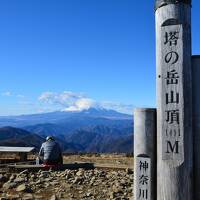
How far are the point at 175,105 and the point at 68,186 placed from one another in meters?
7.07

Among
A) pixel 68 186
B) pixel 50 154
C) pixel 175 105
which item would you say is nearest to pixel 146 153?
pixel 175 105

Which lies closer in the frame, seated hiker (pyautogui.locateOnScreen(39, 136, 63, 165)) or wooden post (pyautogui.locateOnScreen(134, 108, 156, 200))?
wooden post (pyautogui.locateOnScreen(134, 108, 156, 200))

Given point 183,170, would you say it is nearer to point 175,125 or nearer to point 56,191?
point 175,125

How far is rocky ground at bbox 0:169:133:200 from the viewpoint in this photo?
36.2ft

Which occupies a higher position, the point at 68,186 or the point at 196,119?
the point at 196,119

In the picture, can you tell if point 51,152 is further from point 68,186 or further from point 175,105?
point 175,105

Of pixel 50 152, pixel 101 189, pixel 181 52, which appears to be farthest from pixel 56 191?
pixel 181 52

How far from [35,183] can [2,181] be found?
57.3 inches

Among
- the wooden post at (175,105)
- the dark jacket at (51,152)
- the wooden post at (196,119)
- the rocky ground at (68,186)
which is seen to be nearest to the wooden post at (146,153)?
the wooden post at (175,105)

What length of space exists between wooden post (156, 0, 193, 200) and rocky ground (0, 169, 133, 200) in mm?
4851

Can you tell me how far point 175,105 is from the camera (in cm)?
588

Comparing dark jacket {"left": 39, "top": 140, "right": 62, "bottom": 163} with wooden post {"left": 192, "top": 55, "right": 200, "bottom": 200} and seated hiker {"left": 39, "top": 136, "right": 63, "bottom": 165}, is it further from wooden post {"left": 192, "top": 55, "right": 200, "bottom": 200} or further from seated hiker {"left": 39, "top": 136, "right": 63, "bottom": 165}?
wooden post {"left": 192, "top": 55, "right": 200, "bottom": 200}

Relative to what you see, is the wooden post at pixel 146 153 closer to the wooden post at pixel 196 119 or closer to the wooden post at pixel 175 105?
the wooden post at pixel 175 105

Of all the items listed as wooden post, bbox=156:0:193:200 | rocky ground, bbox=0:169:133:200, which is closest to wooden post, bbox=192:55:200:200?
wooden post, bbox=156:0:193:200
